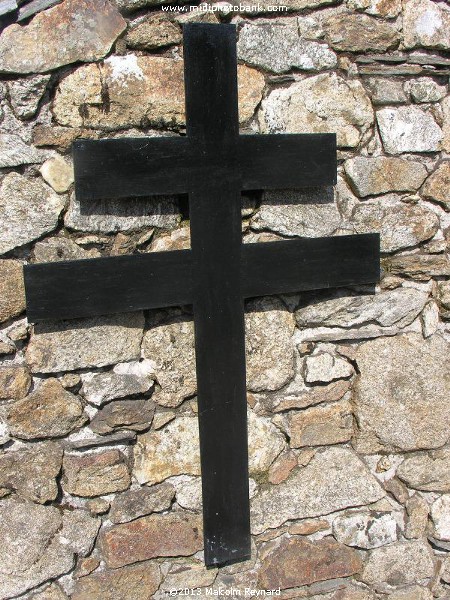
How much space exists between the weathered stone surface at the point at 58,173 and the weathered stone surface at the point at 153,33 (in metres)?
0.39

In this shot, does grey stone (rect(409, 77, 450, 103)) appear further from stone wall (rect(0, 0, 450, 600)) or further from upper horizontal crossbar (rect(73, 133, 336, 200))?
upper horizontal crossbar (rect(73, 133, 336, 200))

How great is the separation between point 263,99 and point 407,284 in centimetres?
80

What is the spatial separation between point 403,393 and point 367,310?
32cm

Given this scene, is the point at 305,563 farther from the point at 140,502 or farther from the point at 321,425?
the point at 140,502

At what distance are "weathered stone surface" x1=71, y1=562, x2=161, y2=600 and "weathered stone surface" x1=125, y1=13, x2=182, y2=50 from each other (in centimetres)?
158

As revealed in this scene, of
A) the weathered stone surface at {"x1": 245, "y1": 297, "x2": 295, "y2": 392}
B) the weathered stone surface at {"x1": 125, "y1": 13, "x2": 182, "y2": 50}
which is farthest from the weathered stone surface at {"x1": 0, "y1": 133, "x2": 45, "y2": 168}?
the weathered stone surface at {"x1": 245, "y1": 297, "x2": 295, "y2": 392}

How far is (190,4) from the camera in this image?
6.16ft

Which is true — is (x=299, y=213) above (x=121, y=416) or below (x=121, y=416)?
above

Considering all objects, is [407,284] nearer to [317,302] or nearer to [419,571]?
[317,302]

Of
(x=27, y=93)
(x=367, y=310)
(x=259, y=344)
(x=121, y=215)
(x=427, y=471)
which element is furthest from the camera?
(x=427, y=471)

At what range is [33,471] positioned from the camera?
1896mm

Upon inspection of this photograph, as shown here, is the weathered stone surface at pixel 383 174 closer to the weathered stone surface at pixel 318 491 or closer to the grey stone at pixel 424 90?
the grey stone at pixel 424 90

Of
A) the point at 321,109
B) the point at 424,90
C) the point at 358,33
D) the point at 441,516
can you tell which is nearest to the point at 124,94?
the point at 321,109

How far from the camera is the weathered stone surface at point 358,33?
2.03 meters
